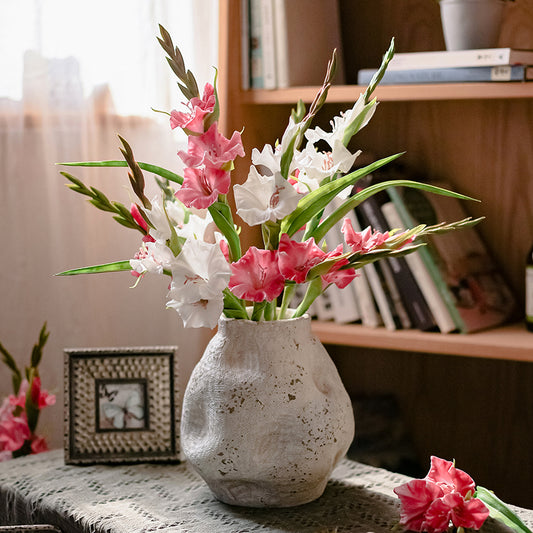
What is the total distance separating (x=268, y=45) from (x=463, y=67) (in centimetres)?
35

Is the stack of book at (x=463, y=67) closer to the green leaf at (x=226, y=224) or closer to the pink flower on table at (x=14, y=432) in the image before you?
the green leaf at (x=226, y=224)

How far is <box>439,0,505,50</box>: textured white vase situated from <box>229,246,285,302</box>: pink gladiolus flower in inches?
25.9

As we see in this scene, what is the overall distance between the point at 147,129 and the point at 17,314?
42 centimetres

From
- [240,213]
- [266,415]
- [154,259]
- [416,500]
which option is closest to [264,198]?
[240,213]

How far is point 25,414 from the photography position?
134 centimetres

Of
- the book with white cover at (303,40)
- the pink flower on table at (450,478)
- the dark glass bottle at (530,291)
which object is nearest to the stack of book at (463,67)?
the book with white cover at (303,40)

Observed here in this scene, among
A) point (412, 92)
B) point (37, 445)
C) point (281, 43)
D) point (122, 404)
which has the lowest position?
point (37, 445)

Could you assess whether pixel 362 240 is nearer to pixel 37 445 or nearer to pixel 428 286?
pixel 428 286

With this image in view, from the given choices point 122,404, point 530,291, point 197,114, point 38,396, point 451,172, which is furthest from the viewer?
point 451,172

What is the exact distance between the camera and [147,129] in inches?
62.7

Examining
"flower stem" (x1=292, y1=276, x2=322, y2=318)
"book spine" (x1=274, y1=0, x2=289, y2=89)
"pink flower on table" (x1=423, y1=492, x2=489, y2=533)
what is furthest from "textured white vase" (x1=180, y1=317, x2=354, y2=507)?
"book spine" (x1=274, y1=0, x2=289, y2=89)

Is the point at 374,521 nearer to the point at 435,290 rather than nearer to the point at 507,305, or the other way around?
the point at 435,290

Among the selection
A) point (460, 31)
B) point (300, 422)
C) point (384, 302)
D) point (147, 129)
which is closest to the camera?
point (300, 422)

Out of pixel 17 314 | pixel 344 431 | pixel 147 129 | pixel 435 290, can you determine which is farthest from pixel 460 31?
pixel 17 314
